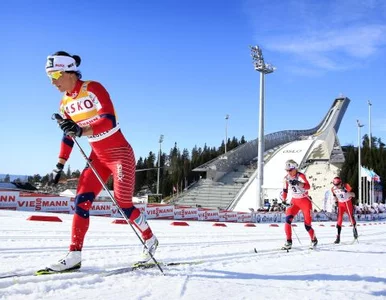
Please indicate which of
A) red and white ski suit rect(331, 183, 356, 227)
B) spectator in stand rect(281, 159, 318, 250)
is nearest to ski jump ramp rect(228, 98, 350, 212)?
red and white ski suit rect(331, 183, 356, 227)

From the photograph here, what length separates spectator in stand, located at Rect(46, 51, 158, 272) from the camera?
4.49m

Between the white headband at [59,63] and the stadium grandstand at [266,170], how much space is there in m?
37.4

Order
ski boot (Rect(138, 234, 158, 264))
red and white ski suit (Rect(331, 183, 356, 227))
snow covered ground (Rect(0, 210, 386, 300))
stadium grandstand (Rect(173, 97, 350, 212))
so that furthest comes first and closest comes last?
stadium grandstand (Rect(173, 97, 350, 212)) < red and white ski suit (Rect(331, 183, 356, 227)) < ski boot (Rect(138, 234, 158, 264)) < snow covered ground (Rect(0, 210, 386, 300))

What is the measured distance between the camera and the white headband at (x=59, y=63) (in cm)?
450

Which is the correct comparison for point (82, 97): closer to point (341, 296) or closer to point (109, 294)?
point (109, 294)

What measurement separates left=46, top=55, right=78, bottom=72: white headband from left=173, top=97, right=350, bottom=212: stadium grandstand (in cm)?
3735

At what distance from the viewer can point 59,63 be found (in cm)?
450

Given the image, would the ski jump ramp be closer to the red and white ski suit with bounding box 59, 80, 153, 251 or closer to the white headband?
the red and white ski suit with bounding box 59, 80, 153, 251

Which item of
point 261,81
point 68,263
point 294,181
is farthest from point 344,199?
point 261,81

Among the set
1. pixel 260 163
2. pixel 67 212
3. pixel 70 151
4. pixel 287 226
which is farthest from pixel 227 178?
pixel 70 151

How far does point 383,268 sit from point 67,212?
1563cm

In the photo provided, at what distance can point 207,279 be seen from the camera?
13.9ft

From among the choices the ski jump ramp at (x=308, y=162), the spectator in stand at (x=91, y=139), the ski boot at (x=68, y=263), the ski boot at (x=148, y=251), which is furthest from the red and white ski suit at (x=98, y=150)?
the ski jump ramp at (x=308, y=162)

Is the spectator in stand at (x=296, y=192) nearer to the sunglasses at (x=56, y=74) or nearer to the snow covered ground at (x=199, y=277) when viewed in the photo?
the snow covered ground at (x=199, y=277)
